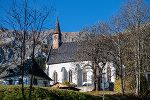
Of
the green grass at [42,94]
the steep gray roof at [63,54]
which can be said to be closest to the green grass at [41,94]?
the green grass at [42,94]

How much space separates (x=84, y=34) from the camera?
244ft

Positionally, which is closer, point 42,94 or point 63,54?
point 42,94

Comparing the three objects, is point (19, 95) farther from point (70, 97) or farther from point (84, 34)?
point (84, 34)

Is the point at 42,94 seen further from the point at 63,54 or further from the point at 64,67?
the point at 63,54

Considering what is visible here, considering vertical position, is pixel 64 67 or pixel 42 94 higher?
pixel 64 67

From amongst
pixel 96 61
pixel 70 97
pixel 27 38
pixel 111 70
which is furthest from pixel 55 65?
pixel 27 38

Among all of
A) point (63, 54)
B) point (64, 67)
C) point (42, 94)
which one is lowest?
point (42, 94)

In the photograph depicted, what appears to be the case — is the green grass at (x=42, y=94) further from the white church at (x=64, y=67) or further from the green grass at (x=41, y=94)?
the white church at (x=64, y=67)

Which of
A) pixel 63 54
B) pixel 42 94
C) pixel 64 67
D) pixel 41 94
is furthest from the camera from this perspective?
pixel 63 54

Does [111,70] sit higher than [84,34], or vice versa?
[84,34]

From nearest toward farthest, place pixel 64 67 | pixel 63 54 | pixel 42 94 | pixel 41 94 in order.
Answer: pixel 41 94, pixel 42 94, pixel 64 67, pixel 63 54

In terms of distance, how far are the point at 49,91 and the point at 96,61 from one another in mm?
32545

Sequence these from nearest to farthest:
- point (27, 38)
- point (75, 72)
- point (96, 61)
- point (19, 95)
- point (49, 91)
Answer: point (27, 38) < point (19, 95) < point (49, 91) < point (96, 61) < point (75, 72)

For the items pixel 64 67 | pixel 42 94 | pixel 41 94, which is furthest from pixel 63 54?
pixel 41 94
